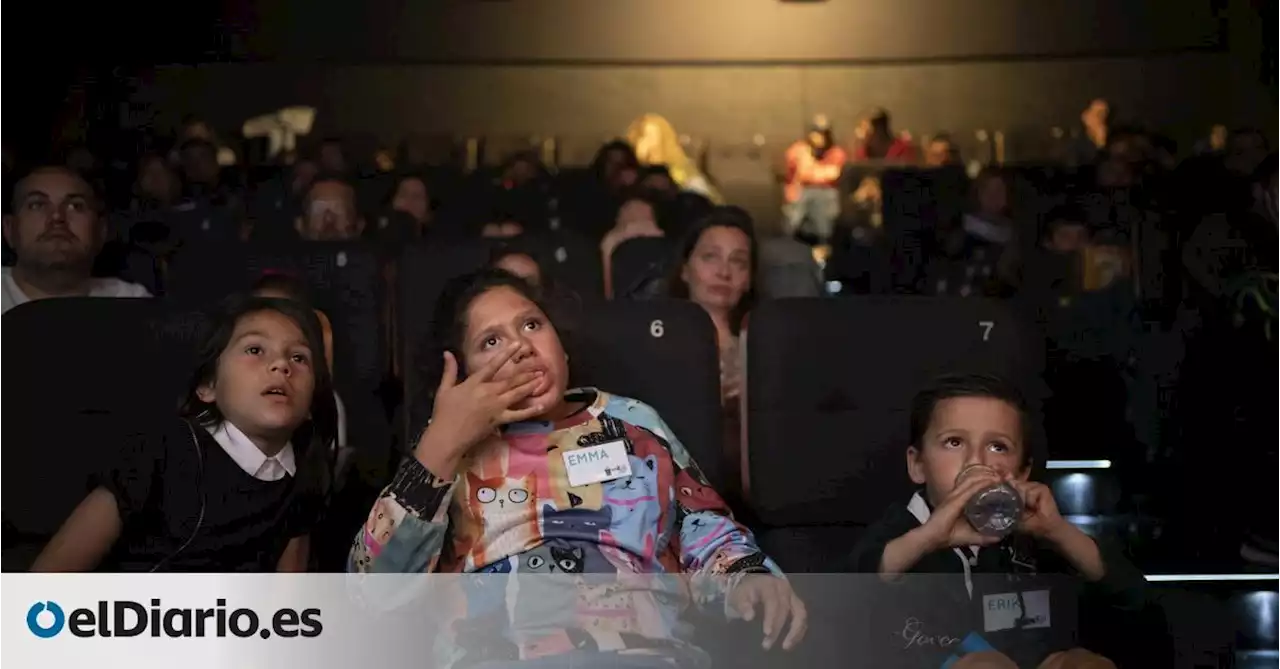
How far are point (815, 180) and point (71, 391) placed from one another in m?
6.11

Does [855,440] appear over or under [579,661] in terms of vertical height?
over

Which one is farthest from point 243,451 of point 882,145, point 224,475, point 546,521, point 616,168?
point 882,145

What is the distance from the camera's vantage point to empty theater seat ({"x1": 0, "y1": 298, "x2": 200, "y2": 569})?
6.88 ft

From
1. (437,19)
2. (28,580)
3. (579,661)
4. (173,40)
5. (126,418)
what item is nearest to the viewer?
(579,661)

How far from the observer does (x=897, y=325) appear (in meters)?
2.22

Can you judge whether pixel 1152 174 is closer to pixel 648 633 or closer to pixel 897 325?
pixel 897 325

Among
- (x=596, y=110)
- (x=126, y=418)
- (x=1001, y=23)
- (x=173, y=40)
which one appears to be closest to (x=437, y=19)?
(x=596, y=110)

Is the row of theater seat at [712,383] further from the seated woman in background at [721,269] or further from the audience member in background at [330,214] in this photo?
the audience member in background at [330,214]

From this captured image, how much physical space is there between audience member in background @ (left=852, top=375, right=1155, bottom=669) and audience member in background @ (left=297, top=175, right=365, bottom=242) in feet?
6.74

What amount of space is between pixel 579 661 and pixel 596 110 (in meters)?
6.95

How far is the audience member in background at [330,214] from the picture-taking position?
3.62 m

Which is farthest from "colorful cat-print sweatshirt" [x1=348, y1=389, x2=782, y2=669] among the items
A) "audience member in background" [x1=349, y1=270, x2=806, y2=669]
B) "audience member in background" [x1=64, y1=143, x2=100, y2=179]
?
"audience member in background" [x1=64, y1=143, x2=100, y2=179]

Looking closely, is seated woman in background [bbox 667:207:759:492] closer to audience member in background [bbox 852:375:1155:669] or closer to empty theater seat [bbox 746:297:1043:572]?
empty theater seat [bbox 746:297:1043:572]

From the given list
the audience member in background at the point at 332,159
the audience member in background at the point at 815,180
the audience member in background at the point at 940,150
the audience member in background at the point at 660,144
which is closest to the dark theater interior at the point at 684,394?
the audience member in background at the point at 332,159
